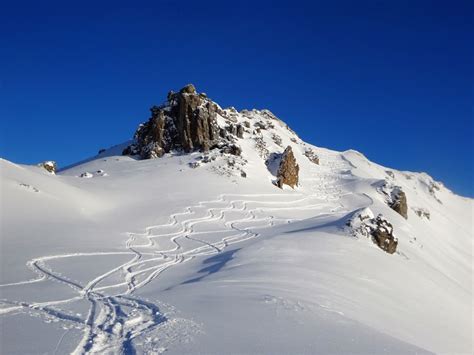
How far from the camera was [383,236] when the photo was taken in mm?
21578

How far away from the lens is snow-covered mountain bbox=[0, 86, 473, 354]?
7250 millimetres

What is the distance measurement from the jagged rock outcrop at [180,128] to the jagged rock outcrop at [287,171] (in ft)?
28.6

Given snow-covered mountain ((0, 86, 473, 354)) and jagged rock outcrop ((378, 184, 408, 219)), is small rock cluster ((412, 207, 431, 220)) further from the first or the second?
snow-covered mountain ((0, 86, 473, 354))

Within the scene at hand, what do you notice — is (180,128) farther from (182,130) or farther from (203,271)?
(203,271)

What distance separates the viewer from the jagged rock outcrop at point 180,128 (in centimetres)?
4856

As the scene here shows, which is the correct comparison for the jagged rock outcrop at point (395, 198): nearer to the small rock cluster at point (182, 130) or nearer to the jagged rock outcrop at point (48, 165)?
the small rock cluster at point (182, 130)

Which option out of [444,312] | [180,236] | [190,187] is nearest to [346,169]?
[190,187]

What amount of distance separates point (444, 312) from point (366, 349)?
1052cm

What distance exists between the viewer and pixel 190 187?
125 feet

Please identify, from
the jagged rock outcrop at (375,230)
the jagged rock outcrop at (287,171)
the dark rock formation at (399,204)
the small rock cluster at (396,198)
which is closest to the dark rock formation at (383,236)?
the jagged rock outcrop at (375,230)

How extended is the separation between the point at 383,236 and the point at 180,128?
32667 millimetres

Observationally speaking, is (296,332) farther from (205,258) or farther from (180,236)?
(180,236)

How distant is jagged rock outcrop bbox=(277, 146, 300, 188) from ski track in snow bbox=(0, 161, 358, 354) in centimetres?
532

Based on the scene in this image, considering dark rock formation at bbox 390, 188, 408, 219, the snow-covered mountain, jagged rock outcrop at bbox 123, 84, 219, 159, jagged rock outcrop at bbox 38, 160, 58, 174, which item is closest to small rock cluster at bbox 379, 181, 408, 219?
dark rock formation at bbox 390, 188, 408, 219
